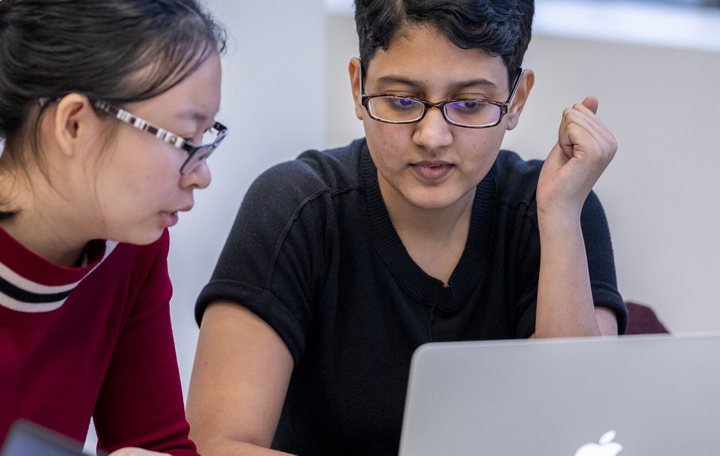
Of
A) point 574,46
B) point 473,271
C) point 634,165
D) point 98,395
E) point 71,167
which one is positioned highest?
point 574,46

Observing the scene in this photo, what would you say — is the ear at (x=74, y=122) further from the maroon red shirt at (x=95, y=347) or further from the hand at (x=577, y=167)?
the hand at (x=577, y=167)

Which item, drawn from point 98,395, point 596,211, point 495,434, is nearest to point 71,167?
point 98,395

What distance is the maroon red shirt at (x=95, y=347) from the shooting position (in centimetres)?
76

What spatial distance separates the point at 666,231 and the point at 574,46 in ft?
2.01

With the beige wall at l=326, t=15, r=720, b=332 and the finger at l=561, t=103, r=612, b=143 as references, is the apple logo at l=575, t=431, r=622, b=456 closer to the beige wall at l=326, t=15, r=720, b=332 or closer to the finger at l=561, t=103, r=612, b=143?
the finger at l=561, t=103, r=612, b=143

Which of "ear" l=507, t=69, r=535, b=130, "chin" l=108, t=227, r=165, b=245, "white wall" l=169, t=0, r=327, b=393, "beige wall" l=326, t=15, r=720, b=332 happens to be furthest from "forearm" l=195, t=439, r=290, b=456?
"beige wall" l=326, t=15, r=720, b=332

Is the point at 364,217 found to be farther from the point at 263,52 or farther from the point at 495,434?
the point at 263,52

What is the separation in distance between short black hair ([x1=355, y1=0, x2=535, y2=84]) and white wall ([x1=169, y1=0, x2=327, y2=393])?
2.40ft

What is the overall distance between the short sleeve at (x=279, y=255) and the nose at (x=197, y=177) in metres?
0.28

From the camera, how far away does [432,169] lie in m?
1.07

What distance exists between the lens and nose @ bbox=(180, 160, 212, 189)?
2.59ft

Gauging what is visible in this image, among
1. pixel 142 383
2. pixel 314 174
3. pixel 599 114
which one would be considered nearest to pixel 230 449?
pixel 142 383

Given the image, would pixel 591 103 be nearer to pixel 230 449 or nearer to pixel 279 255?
pixel 279 255

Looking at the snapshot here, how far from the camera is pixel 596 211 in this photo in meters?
1.26
